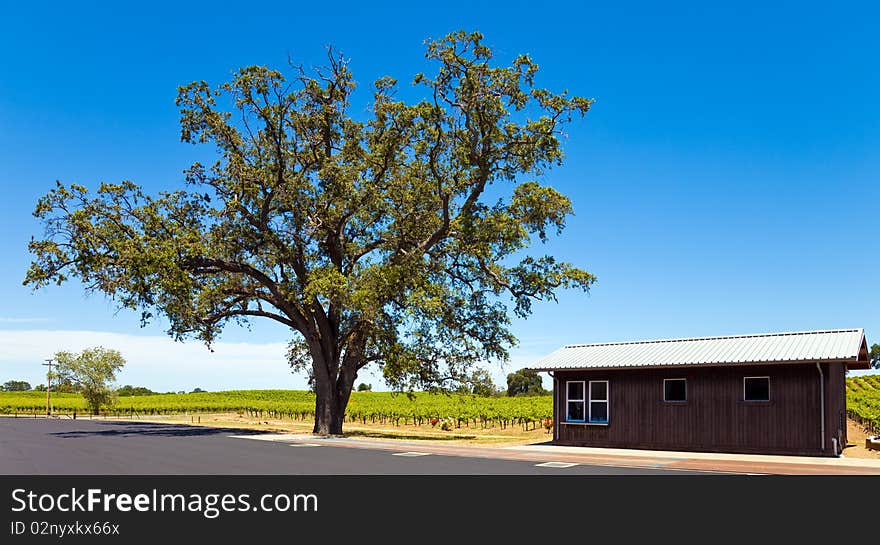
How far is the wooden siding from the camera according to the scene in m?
23.0

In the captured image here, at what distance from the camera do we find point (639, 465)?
1892 cm

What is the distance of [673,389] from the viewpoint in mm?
25938

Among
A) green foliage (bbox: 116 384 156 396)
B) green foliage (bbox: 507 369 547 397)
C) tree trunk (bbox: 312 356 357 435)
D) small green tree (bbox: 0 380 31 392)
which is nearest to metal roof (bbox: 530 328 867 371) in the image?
tree trunk (bbox: 312 356 357 435)

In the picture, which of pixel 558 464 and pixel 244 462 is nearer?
pixel 244 462

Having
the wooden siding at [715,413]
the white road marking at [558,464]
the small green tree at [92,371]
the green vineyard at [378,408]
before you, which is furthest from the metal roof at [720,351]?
the small green tree at [92,371]

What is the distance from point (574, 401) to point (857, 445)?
419 inches

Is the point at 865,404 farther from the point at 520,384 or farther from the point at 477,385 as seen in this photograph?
the point at 520,384

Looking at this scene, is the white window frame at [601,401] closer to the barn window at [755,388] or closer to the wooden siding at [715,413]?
the wooden siding at [715,413]

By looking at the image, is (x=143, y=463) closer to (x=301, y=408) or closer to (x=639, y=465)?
(x=639, y=465)

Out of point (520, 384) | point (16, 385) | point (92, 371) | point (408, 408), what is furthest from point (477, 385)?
point (16, 385)

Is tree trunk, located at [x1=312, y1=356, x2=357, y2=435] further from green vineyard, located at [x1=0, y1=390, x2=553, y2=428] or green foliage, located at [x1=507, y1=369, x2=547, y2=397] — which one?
green foliage, located at [x1=507, y1=369, x2=547, y2=397]

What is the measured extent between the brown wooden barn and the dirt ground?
649mm
